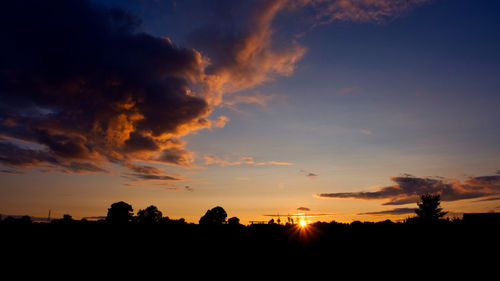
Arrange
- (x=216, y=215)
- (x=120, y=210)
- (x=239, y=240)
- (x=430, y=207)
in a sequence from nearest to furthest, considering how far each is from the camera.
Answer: (x=239, y=240) < (x=430, y=207) < (x=120, y=210) < (x=216, y=215)

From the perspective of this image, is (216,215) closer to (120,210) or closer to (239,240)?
(120,210)

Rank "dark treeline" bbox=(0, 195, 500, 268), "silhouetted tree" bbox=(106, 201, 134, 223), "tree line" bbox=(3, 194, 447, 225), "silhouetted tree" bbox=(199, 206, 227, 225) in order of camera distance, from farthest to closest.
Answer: "silhouetted tree" bbox=(199, 206, 227, 225) < "silhouetted tree" bbox=(106, 201, 134, 223) < "tree line" bbox=(3, 194, 447, 225) < "dark treeline" bbox=(0, 195, 500, 268)

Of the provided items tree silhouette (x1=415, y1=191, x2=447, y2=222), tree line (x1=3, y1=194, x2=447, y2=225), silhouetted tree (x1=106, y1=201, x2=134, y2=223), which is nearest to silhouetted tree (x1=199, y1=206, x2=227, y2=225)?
tree line (x1=3, y1=194, x2=447, y2=225)

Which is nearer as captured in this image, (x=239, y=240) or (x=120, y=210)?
(x=239, y=240)

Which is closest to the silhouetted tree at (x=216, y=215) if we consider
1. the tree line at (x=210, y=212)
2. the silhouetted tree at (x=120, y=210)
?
the tree line at (x=210, y=212)

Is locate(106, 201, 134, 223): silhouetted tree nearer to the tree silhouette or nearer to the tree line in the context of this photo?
the tree line

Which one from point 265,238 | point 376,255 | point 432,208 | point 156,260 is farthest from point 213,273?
point 432,208

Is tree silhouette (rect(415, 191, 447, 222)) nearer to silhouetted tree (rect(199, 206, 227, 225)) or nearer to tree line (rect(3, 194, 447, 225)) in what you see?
tree line (rect(3, 194, 447, 225))

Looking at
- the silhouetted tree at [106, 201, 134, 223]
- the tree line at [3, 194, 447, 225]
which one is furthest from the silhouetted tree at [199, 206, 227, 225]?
the silhouetted tree at [106, 201, 134, 223]

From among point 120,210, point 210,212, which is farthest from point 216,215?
point 120,210

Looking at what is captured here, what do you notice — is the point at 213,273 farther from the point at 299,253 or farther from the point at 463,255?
the point at 463,255

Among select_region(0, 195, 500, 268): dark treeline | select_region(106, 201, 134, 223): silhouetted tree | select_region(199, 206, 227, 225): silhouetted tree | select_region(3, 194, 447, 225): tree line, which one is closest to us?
select_region(0, 195, 500, 268): dark treeline

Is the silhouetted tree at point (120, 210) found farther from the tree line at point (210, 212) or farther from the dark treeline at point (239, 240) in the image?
the dark treeline at point (239, 240)

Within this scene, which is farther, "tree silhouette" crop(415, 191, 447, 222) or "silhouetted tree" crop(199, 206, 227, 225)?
"silhouetted tree" crop(199, 206, 227, 225)
